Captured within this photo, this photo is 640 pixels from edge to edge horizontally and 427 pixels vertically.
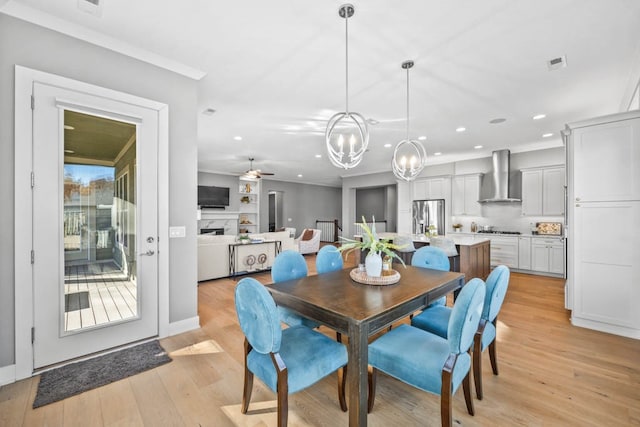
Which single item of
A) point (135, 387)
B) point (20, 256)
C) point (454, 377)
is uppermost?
point (20, 256)

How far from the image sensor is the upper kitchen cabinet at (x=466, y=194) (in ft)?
22.2

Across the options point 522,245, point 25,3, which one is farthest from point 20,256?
point 522,245

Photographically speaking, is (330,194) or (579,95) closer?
(579,95)

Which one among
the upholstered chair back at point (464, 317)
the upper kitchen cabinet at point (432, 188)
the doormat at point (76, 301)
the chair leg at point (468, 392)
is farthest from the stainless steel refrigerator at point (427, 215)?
the doormat at point (76, 301)

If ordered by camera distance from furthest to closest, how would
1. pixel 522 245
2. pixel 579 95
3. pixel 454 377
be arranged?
1. pixel 522 245
2. pixel 579 95
3. pixel 454 377

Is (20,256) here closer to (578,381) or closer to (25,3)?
(25,3)

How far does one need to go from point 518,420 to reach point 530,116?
431cm

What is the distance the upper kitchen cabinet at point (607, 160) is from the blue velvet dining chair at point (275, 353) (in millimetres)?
3468

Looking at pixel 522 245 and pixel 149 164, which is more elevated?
pixel 149 164

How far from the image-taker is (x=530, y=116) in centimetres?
428

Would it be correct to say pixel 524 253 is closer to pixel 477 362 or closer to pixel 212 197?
pixel 477 362

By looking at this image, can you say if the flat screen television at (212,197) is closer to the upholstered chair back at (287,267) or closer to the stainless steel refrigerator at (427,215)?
the stainless steel refrigerator at (427,215)

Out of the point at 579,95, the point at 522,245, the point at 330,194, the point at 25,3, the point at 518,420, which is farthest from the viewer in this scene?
the point at 330,194

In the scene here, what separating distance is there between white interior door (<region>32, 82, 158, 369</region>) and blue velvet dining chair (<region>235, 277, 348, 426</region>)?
1644 mm
